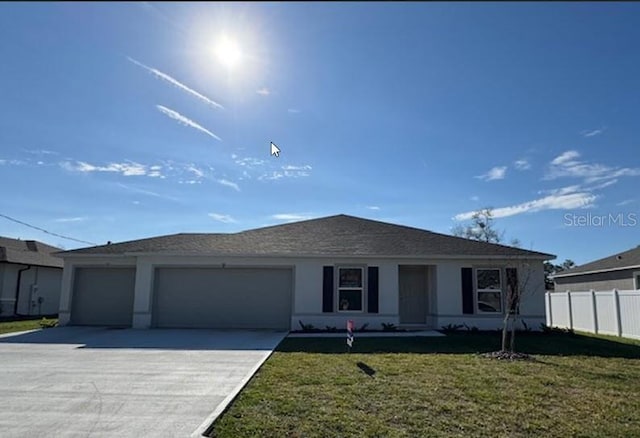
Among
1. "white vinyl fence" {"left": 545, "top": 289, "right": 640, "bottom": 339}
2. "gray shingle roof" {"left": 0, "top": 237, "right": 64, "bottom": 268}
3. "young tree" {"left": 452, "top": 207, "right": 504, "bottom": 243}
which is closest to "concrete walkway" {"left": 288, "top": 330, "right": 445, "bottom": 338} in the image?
"white vinyl fence" {"left": 545, "top": 289, "right": 640, "bottom": 339}

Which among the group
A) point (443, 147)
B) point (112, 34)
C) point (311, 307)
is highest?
point (443, 147)

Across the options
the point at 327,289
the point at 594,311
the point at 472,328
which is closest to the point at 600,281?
the point at 594,311

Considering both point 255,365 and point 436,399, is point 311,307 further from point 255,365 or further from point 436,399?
point 436,399

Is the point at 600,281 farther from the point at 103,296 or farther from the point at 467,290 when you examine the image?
the point at 103,296

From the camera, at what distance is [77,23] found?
7.69 ft

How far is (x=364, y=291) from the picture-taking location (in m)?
15.9

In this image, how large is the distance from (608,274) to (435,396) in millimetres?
19932

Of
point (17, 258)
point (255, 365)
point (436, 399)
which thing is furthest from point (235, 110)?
point (17, 258)

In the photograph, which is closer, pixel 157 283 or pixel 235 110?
pixel 235 110

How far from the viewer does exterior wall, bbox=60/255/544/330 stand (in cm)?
1572

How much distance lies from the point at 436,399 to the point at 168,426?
3.60 metres

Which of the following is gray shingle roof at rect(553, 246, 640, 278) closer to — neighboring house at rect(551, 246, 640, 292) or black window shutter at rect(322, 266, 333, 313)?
neighboring house at rect(551, 246, 640, 292)

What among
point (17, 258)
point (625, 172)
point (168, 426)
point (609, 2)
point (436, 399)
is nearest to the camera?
point (609, 2)

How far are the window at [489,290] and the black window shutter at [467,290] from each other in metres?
0.25
